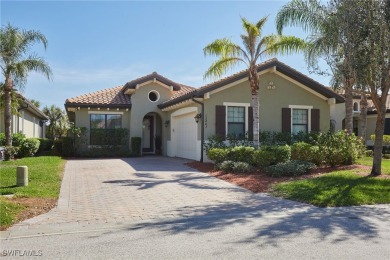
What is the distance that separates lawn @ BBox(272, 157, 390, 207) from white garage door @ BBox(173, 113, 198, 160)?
7.82 meters

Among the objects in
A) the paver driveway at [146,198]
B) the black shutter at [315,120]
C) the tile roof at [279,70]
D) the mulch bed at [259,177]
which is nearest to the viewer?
the paver driveway at [146,198]

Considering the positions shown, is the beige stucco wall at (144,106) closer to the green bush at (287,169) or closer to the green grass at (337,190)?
the green bush at (287,169)

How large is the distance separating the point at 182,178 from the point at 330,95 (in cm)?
1056

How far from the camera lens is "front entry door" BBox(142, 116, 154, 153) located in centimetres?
2430

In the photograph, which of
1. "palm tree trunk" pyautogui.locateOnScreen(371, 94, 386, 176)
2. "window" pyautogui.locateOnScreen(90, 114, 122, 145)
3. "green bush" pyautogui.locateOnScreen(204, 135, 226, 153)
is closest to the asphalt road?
"palm tree trunk" pyautogui.locateOnScreen(371, 94, 386, 176)

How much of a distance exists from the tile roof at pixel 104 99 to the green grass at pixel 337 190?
13185 mm

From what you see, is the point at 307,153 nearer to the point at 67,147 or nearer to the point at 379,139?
the point at 379,139

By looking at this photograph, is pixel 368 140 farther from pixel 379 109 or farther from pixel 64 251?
pixel 64 251

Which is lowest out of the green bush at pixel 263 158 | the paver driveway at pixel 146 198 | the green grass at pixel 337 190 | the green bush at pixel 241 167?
the paver driveway at pixel 146 198

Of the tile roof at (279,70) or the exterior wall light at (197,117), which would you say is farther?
the exterior wall light at (197,117)

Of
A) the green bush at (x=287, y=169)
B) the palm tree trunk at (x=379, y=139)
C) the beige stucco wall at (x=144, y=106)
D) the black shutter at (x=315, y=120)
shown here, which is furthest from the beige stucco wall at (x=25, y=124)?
the palm tree trunk at (x=379, y=139)

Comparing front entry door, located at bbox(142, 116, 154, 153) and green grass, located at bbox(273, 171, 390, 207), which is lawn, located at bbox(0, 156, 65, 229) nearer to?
green grass, located at bbox(273, 171, 390, 207)

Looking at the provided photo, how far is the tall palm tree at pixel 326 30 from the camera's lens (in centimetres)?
1108

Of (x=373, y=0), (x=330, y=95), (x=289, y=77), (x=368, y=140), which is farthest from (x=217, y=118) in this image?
(x=368, y=140)
